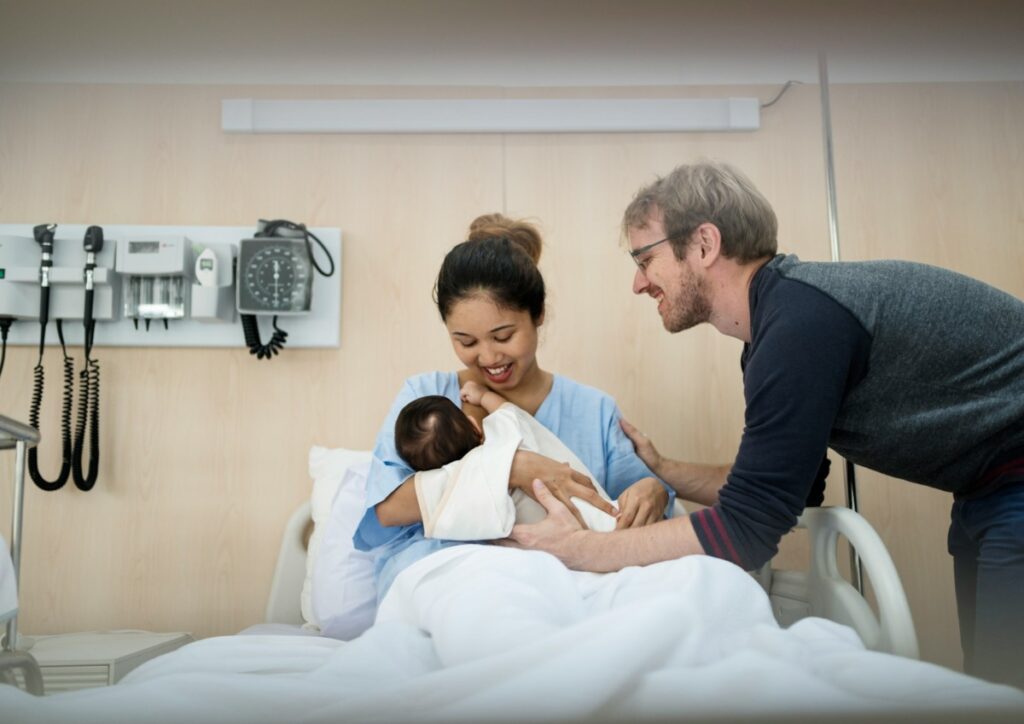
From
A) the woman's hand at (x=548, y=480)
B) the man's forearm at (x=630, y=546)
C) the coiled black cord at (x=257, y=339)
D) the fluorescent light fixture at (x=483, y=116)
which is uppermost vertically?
the fluorescent light fixture at (x=483, y=116)

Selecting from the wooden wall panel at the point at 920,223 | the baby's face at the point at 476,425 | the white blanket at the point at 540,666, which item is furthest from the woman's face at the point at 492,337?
the wooden wall panel at the point at 920,223

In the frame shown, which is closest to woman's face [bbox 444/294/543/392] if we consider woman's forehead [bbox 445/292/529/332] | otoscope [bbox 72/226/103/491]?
woman's forehead [bbox 445/292/529/332]

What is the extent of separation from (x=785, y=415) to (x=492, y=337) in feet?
2.12

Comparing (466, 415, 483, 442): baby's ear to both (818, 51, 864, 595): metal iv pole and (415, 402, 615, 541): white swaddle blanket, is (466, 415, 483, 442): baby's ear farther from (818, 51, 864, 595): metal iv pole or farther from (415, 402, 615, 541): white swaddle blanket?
(818, 51, 864, 595): metal iv pole

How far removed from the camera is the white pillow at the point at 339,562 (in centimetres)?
146

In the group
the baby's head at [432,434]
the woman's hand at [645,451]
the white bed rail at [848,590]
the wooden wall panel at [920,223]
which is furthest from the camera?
the wooden wall panel at [920,223]

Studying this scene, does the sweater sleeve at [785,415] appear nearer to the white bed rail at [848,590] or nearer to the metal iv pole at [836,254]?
the white bed rail at [848,590]

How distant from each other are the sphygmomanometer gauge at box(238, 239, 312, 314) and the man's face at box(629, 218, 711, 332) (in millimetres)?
962

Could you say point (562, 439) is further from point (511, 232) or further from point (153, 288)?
point (153, 288)

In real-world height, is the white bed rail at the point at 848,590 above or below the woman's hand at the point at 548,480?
below

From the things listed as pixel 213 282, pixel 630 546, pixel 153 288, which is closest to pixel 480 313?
pixel 630 546

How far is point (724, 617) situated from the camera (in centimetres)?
81

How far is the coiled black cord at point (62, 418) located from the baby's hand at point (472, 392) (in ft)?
3.47

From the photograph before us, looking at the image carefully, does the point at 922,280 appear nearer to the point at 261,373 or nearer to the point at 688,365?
the point at 688,365
